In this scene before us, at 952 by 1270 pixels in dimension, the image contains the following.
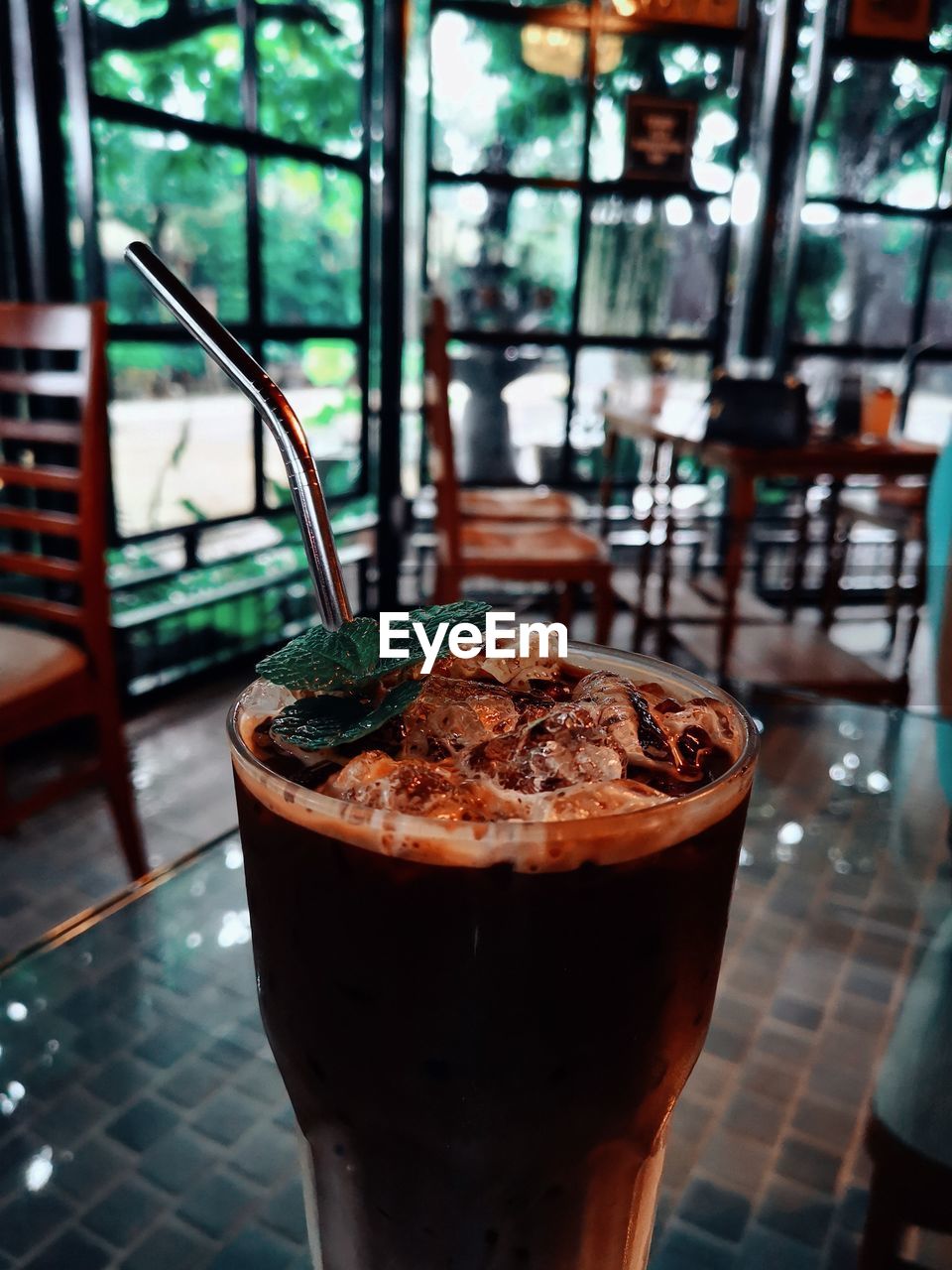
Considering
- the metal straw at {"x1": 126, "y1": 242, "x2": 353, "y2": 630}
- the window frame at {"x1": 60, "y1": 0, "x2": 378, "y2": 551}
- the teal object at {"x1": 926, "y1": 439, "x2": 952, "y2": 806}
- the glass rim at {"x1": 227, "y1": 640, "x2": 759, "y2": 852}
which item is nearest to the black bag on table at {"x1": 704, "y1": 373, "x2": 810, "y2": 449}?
the teal object at {"x1": 926, "y1": 439, "x2": 952, "y2": 806}

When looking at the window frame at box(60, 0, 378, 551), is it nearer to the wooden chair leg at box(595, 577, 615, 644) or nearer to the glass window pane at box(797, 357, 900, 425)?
the wooden chair leg at box(595, 577, 615, 644)

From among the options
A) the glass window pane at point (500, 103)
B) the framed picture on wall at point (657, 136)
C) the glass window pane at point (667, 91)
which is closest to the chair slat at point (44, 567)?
the glass window pane at point (500, 103)

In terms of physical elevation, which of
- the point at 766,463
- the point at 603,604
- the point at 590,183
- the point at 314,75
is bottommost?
the point at 603,604

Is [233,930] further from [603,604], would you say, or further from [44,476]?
[603,604]

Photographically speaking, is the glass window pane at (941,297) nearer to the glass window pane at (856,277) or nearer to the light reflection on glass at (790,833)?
the glass window pane at (856,277)

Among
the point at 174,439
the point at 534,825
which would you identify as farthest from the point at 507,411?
the point at 534,825
